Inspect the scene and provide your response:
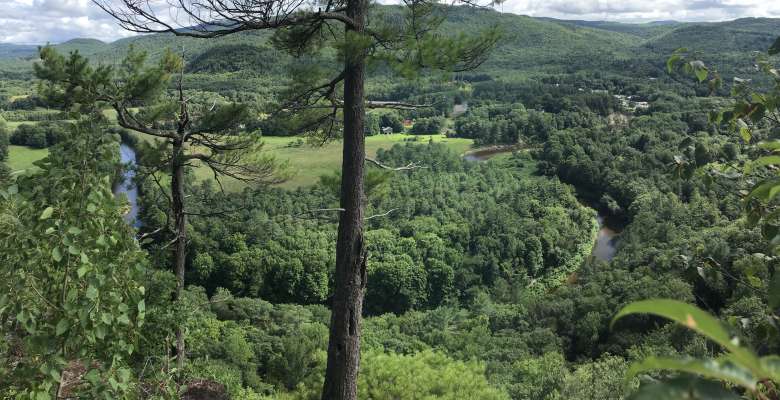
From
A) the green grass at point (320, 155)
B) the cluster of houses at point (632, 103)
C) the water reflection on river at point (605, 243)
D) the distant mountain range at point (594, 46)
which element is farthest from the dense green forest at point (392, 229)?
the distant mountain range at point (594, 46)

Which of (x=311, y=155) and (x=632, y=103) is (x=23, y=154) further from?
(x=632, y=103)

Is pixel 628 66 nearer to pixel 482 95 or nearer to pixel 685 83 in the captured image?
pixel 685 83

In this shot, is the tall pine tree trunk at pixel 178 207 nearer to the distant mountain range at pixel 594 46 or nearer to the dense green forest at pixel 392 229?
the dense green forest at pixel 392 229

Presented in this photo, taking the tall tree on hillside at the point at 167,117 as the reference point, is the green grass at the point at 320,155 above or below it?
below

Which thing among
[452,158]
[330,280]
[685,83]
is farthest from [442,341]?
[685,83]

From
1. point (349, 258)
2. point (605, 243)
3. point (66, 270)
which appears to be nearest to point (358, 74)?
point (349, 258)

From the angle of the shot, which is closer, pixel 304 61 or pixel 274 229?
pixel 304 61

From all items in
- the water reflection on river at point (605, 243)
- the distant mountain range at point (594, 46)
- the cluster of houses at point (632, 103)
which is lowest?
the water reflection on river at point (605, 243)
